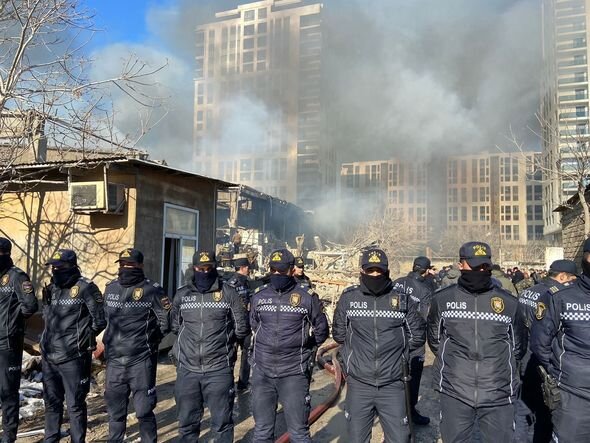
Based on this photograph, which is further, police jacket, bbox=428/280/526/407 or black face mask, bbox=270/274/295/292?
black face mask, bbox=270/274/295/292

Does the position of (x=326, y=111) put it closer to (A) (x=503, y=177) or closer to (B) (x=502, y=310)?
(A) (x=503, y=177)

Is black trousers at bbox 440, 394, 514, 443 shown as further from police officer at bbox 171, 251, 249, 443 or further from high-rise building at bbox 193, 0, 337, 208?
high-rise building at bbox 193, 0, 337, 208

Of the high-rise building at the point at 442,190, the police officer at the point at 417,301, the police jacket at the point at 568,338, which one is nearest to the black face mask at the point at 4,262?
the police officer at the point at 417,301

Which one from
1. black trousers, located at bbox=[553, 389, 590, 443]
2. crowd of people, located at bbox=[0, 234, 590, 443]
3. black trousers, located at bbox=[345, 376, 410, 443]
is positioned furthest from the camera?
black trousers, located at bbox=[345, 376, 410, 443]

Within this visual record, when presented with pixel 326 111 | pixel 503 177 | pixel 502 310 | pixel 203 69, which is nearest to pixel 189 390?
pixel 502 310

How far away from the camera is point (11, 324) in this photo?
4.15 metres

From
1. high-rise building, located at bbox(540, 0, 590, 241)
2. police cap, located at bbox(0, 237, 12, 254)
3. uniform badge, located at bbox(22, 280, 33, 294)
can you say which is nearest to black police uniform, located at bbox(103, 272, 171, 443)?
uniform badge, located at bbox(22, 280, 33, 294)

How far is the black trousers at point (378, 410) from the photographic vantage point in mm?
3158

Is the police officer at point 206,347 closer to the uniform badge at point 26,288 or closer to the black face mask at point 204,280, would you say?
the black face mask at point 204,280

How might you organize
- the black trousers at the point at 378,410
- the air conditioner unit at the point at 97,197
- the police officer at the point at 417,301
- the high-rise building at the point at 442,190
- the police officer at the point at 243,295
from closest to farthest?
the black trousers at the point at 378,410 < the police officer at the point at 417,301 < the police officer at the point at 243,295 < the air conditioner unit at the point at 97,197 < the high-rise building at the point at 442,190

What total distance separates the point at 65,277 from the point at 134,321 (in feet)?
2.59

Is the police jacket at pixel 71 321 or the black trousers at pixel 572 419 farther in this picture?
the police jacket at pixel 71 321

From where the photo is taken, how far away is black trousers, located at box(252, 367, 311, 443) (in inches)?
134

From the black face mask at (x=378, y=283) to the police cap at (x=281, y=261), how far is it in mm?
648
